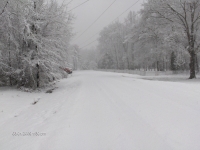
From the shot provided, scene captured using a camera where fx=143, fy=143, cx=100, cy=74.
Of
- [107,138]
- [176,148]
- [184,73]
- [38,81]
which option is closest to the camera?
[176,148]

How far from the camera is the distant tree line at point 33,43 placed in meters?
8.97

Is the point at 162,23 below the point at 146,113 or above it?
above

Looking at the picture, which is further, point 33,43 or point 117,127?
point 33,43

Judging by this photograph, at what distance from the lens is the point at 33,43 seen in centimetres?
990

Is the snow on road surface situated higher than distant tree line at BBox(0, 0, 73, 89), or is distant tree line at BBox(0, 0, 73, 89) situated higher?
distant tree line at BBox(0, 0, 73, 89)

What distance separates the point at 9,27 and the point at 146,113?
9247mm

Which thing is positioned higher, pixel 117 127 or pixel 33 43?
pixel 33 43

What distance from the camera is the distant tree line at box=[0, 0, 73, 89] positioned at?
29.4 feet

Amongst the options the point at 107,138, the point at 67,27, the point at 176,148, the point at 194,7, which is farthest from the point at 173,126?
the point at 194,7

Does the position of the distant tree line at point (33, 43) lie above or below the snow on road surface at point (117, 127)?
above

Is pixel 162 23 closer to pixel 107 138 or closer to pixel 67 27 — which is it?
pixel 67 27

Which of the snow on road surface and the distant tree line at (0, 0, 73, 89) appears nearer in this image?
the snow on road surface

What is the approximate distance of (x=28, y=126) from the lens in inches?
173

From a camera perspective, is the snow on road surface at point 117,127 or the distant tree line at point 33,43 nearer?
the snow on road surface at point 117,127
